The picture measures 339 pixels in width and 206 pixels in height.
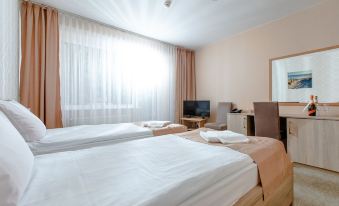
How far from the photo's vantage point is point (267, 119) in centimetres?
276

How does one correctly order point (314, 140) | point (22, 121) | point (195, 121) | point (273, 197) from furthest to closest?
1. point (195, 121)
2. point (314, 140)
3. point (22, 121)
4. point (273, 197)

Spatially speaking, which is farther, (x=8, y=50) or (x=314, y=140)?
(x=314, y=140)

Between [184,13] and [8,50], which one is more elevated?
[184,13]

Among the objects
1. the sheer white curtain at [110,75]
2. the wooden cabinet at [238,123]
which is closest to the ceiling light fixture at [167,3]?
the sheer white curtain at [110,75]

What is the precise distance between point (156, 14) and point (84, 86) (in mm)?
1845

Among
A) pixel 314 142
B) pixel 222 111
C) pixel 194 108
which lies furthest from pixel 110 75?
pixel 314 142

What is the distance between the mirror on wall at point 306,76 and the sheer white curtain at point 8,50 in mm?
4087

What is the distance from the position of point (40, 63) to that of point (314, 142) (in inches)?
172

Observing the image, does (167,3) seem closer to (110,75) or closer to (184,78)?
(110,75)

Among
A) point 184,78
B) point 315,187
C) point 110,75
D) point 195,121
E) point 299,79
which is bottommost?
point 315,187

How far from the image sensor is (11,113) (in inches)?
52.4

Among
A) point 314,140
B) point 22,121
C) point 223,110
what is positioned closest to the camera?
point 22,121

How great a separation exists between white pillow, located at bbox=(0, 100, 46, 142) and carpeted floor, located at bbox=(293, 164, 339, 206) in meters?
2.60

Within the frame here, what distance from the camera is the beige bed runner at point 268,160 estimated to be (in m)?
1.21
